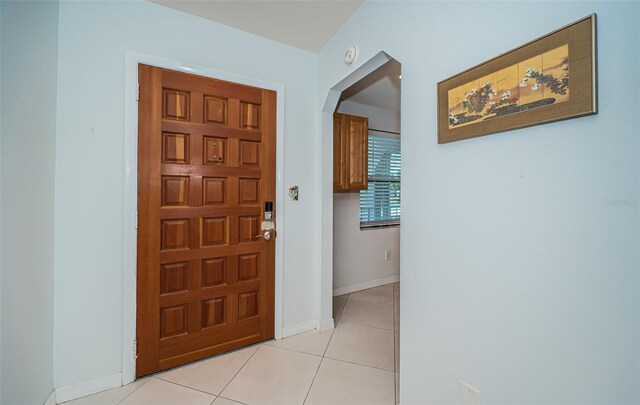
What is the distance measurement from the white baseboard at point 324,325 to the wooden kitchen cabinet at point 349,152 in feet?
4.09

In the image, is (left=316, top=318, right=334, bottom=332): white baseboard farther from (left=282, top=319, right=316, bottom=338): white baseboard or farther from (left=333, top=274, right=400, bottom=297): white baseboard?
(left=333, top=274, right=400, bottom=297): white baseboard

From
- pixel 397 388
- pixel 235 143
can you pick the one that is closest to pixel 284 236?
pixel 235 143

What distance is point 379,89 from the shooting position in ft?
9.05

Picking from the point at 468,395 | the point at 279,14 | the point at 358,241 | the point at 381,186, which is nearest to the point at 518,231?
the point at 468,395

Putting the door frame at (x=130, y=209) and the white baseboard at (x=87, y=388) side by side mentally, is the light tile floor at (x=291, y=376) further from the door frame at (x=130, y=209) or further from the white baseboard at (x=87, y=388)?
the door frame at (x=130, y=209)

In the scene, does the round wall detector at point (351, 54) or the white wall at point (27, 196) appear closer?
the white wall at point (27, 196)

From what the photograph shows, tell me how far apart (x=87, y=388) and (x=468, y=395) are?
2.09m

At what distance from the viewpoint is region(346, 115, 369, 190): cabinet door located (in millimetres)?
2594

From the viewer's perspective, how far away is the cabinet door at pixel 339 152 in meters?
2.51

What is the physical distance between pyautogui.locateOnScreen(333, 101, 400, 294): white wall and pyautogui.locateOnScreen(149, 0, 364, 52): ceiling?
1120mm

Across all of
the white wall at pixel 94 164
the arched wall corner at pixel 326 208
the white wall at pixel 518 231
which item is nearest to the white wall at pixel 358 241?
the arched wall corner at pixel 326 208

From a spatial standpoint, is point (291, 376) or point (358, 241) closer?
point (291, 376)

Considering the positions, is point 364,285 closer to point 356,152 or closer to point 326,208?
point 326,208

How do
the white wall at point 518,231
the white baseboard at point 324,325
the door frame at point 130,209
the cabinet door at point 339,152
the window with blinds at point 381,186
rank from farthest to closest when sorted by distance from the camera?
the window with blinds at point 381,186 < the cabinet door at point 339,152 < the white baseboard at point 324,325 < the door frame at point 130,209 < the white wall at point 518,231
